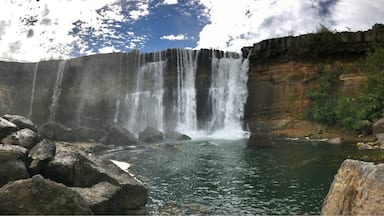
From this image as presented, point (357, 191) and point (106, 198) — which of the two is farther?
point (106, 198)

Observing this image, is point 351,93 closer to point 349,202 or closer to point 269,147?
point 269,147

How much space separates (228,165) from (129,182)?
9.15m

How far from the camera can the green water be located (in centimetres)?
1152

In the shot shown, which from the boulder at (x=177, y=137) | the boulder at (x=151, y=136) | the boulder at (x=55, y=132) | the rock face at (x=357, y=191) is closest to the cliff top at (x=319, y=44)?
the boulder at (x=177, y=137)

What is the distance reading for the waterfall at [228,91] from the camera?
1678 inches

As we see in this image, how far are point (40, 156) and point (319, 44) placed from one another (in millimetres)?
34950

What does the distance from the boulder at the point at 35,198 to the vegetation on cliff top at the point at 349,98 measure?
96.7ft

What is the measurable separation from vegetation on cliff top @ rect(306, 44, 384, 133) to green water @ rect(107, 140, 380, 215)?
363 inches

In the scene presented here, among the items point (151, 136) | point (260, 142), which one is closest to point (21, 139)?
point (260, 142)

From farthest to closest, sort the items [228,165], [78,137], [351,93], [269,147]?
[351,93], [78,137], [269,147], [228,165]

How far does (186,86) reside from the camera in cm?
4434

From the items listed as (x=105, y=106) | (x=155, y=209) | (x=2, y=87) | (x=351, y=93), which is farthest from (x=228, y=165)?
Answer: (x=2, y=87)

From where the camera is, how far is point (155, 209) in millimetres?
11102

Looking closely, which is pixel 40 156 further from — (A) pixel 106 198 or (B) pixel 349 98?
(B) pixel 349 98
